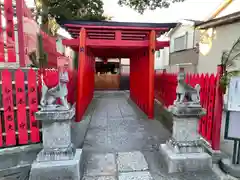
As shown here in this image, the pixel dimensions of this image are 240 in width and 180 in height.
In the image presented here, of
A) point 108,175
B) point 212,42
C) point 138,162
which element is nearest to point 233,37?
point 212,42

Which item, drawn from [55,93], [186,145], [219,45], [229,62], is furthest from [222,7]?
[55,93]

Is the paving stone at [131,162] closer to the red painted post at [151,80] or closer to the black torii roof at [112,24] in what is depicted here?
the red painted post at [151,80]

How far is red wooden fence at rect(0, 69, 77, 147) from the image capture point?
2986 millimetres

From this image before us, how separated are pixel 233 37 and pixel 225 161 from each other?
6.82 meters

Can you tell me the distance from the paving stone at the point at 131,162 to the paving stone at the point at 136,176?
0.10 meters

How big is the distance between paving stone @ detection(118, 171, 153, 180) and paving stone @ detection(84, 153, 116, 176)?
0.17 m

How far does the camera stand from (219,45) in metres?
8.85

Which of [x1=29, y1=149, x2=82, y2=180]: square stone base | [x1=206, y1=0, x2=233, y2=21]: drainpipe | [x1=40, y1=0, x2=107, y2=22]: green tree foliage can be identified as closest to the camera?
[x1=29, y1=149, x2=82, y2=180]: square stone base

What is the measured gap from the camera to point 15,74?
117 inches

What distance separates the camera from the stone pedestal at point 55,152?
2.62 metres

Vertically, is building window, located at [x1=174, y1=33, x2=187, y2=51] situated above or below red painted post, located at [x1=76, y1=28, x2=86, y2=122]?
above

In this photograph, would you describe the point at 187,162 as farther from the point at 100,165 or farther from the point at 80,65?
the point at 80,65

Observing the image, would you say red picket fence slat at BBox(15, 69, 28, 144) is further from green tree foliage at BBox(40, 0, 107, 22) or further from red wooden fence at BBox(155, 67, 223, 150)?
green tree foliage at BBox(40, 0, 107, 22)

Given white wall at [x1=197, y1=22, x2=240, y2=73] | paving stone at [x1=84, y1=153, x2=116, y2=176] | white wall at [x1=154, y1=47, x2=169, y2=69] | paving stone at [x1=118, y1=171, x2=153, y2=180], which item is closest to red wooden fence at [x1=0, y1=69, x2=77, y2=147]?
paving stone at [x1=84, y1=153, x2=116, y2=176]
